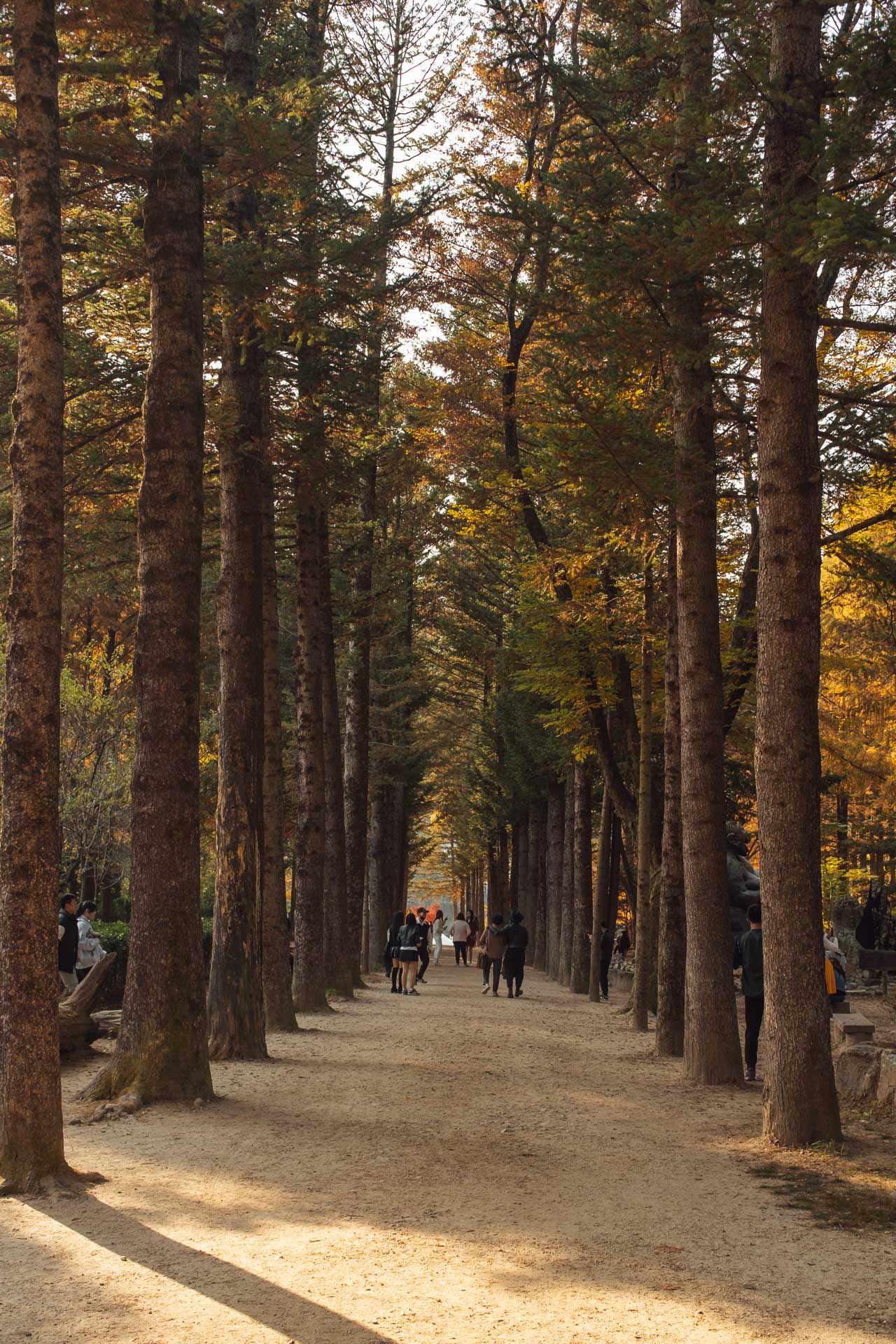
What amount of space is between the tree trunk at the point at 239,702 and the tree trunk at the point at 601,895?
1056cm

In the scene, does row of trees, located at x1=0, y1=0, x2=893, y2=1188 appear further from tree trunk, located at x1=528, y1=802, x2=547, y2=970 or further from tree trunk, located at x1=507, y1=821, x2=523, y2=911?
tree trunk, located at x1=507, y1=821, x2=523, y2=911

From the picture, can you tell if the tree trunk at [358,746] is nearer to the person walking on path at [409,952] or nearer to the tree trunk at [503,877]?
the person walking on path at [409,952]

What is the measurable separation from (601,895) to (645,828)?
4.43 meters

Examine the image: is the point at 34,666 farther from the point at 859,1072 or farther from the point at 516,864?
the point at 516,864

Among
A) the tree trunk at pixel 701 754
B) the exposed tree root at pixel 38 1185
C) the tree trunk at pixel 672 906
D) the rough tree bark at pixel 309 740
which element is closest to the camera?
the exposed tree root at pixel 38 1185

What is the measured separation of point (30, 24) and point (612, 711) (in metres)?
17.5

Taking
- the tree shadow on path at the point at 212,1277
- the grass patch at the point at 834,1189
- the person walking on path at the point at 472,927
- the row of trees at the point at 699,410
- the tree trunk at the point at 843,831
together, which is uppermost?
the row of trees at the point at 699,410

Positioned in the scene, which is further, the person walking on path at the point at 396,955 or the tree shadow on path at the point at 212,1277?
the person walking on path at the point at 396,955

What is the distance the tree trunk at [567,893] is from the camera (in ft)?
104

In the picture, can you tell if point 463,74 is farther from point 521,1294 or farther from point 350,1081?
point 521,1294

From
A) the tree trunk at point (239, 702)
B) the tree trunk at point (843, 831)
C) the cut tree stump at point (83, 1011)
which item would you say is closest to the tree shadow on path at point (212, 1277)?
the tree trunk at point (239, 702)

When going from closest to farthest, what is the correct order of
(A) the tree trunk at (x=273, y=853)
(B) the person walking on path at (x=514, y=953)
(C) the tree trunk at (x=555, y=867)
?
(A) the tree trunk at (x=273, y=853)
(B) the person walking on path at (x=514, y=953)
(C) the tree trunk at (x=555, y=867)

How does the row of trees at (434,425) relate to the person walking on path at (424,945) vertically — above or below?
above

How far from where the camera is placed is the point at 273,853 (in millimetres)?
17594
